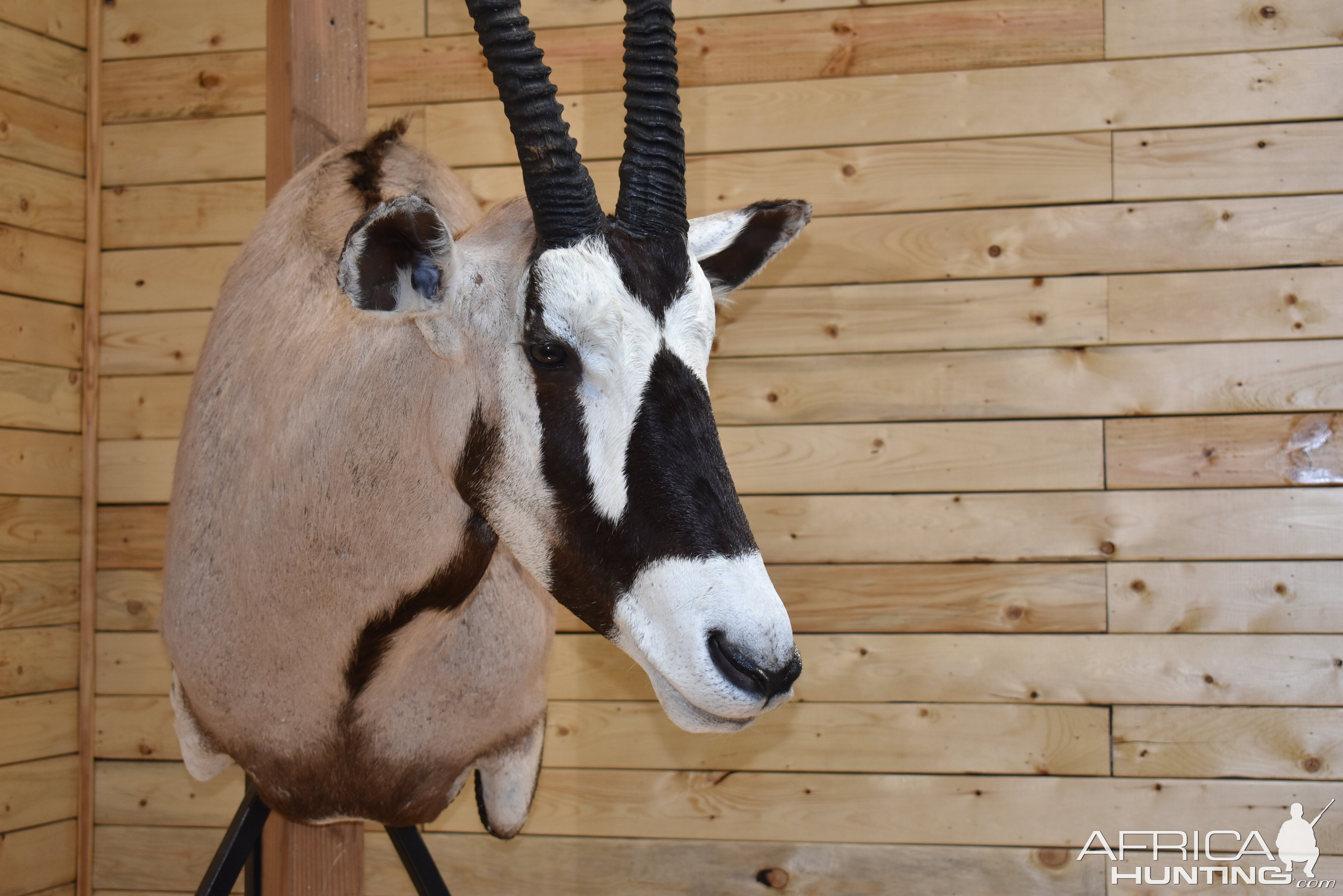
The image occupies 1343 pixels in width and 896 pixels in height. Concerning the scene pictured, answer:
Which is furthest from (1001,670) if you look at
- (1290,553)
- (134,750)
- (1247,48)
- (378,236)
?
(134,750)

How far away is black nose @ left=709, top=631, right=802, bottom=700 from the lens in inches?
A: 38.3

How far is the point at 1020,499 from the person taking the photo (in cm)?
251

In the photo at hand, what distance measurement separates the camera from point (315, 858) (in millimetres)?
1752

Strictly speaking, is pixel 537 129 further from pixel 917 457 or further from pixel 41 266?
pixel 41 266

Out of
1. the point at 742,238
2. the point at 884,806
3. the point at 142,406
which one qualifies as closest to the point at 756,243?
the point at 742,238

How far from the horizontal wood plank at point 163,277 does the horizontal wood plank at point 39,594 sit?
0.77m

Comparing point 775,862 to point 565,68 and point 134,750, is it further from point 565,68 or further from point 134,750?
point 565,68

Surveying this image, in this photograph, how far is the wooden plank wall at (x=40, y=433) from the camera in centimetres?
272

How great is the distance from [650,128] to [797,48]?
164 cm

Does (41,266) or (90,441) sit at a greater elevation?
(41,266)

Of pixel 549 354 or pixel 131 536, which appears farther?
pixel 131 536

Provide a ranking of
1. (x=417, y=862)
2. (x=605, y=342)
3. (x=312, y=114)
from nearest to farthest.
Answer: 1. (x=605, y=342)
2. (x=417, y=862)
3. (x=312, y=114)

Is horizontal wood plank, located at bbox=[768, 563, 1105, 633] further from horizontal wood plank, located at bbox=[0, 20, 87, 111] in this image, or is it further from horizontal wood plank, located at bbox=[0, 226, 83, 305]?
horizontal wood plank, located at bbox=[0, 20, 87, 111]

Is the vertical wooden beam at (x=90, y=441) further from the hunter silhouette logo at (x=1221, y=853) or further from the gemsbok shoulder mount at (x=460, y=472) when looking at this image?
the hunter silhouette logo at (x=1221, y=853)
